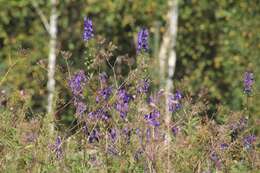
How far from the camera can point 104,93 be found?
4633 millimetres

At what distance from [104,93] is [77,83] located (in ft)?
0.57

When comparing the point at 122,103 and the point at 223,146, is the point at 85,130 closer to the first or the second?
the point at 122,103

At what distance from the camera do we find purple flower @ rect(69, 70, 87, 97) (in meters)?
4.57

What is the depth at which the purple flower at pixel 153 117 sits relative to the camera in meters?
4.25

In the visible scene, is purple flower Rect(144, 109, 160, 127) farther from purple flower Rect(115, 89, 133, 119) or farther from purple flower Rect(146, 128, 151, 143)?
purple flower Rect(115, 89, 133, 119)

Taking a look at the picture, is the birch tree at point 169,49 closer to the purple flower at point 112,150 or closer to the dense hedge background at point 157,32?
the dense hedge background at point 157,32

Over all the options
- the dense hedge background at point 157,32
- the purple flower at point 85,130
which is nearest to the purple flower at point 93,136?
the purple flower at point 85,130

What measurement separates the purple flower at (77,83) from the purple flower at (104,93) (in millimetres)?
112

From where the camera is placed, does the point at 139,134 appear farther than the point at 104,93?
No

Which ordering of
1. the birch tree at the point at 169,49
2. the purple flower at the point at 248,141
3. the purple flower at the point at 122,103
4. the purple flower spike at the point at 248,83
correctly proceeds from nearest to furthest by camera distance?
the purple flower at the point at 122,103 → the purple flower at the point at 248,141 → the purple flower spike at the point at 248,83 → the birch tree at the point at 169,49

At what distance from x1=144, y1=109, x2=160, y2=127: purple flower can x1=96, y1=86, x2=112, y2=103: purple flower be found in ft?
1.19

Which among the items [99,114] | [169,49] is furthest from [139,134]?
[169,49]

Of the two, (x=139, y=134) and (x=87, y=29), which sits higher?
(x=87, y=29)

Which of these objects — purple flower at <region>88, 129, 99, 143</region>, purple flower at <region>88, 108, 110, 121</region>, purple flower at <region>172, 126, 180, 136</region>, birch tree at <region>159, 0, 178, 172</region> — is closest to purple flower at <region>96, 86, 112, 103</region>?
purple flower at <region>88, 108, 110, 121</region>
